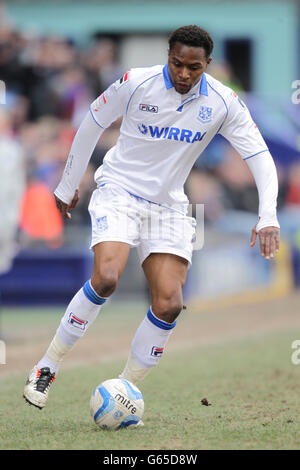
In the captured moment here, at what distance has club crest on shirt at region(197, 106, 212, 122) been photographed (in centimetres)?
605

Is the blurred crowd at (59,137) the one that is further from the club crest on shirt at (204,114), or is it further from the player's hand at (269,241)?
the player's hand at (269,241)

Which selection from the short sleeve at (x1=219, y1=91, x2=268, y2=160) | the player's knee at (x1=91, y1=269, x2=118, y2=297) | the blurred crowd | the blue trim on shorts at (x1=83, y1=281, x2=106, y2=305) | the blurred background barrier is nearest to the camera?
the player's knee at (x1=91, y1=269, x2=118, y2=297)

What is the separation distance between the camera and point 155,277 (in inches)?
240

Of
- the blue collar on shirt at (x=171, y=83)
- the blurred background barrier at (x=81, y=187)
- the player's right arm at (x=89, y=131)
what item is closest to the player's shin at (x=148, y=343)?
the player's right arm at (x=89, y=131)

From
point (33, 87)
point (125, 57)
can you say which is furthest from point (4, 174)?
point (125, 57)

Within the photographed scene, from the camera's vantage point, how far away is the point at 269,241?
19.0ft

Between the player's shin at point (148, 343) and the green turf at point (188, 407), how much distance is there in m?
0.36

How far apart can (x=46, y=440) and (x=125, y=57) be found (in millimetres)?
17636

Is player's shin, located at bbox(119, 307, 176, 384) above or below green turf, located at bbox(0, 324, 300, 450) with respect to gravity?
above

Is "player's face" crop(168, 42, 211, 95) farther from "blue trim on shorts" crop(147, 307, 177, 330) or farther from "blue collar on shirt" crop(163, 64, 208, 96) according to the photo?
"blue trim on shorts" crop(147, 307, 177, 330)

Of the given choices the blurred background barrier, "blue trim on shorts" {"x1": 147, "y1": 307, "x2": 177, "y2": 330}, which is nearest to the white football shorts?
"blue trim on shorts" {"x1": 147, "y1": 307, "x2": 177, "y2": 330}

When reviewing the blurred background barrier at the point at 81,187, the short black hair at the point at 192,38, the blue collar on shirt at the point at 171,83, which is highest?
the short black hair at the point at 192,38

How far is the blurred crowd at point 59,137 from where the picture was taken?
47.4 feet

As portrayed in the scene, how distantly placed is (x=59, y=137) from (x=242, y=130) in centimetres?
945
